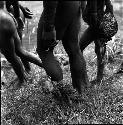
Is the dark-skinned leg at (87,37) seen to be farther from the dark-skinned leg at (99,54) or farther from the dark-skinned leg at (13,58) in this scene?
the dark-skinned leg at (13,58)

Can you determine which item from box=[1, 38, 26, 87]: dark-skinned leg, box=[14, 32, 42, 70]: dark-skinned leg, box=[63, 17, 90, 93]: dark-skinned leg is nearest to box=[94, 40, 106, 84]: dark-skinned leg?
box=[63, 17, 90, 93]: dark-skinned leg

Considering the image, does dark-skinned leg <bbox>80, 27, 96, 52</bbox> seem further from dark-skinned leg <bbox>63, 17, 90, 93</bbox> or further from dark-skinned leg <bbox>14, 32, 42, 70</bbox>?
dark-skinned leg <bbox>14, 32, 42, 70</bbox>

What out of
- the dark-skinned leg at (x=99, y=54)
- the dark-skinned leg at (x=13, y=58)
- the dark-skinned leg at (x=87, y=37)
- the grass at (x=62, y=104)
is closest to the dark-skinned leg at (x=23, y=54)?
the dark-skinned leg at (x=13, y=58)

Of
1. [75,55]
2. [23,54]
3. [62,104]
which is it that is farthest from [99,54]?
[23,54]

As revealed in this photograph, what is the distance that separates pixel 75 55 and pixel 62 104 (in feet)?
2.10

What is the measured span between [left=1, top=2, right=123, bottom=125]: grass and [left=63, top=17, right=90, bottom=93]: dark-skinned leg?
13cm

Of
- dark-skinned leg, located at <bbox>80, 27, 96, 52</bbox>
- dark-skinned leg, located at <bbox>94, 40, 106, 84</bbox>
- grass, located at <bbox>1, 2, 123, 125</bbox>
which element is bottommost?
grass, located at <bbox>1, 2, 123, 125</bbox>

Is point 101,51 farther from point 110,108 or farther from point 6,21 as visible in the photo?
point 6,21

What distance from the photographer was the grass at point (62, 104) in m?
3.98

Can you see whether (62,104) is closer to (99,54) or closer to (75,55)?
(75,55)

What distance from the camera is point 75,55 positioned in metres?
4.16

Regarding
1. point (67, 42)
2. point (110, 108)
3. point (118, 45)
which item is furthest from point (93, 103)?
point (118, 45)

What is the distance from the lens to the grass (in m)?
3.98

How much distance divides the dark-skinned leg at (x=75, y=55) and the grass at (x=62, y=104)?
13 centimetres
